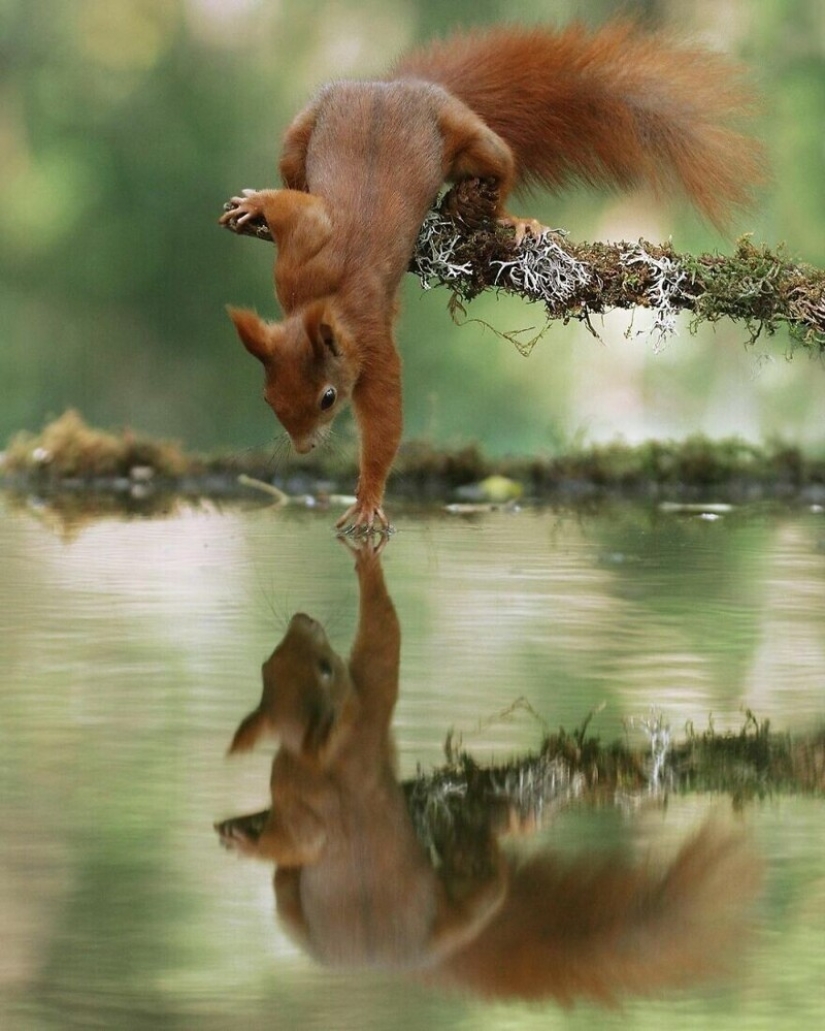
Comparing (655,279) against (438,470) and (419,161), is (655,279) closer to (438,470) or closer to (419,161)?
(419,161)

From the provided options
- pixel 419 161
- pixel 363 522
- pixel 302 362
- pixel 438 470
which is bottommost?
pixel 363 522

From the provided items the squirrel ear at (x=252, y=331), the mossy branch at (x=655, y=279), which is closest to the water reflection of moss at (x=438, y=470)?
the mossy branch at (x=655, y=279)

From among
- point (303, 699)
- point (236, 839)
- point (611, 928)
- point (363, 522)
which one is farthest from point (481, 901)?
point (363, 522)

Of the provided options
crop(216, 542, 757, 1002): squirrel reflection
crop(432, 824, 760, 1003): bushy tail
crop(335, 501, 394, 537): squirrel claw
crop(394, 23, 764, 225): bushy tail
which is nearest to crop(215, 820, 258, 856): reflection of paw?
crop(216, 542, 757, 1002): squirrel reflection

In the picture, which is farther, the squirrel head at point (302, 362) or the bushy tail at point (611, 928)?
the squirrel head at point (302, 362)

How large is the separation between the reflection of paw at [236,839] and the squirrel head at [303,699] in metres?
0.26

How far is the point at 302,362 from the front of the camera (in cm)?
316

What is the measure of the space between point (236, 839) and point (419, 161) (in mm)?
2214

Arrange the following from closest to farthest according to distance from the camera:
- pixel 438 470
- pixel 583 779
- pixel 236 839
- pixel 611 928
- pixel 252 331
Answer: pixel 611 928 → pixel 236 839 → pixel 583 779 → pixel 252 331 → pixel 438 470

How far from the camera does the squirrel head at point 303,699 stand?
71.7 inches

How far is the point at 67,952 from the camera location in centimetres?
119

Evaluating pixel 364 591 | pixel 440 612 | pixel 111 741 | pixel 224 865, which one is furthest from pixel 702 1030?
pixel 364 591

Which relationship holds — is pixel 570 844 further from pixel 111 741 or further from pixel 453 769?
pixel 111 741

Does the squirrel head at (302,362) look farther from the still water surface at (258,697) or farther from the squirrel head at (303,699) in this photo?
the squirrel head at (303,699)
